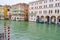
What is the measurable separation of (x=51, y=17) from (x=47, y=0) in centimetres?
463

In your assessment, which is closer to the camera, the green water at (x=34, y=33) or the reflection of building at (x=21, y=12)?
the green water at (x=34, y=33)

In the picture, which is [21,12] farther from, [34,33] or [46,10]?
[34,33]

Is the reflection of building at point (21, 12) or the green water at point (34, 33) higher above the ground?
the reflection of building at point (21, 12)

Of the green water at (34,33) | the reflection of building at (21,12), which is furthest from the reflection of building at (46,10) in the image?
the green water at (34,33)

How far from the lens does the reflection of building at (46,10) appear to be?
36062 mm

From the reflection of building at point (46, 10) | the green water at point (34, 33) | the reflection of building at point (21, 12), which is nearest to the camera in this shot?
the green water at point (34, 33)

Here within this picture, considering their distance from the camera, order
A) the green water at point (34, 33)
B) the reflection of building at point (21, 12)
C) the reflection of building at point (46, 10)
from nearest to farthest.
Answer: the green water at point (34, 33), the reflection of building at point (46, 10), the reflection of building at point (21, 12)

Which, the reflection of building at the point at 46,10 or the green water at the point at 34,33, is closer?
the green water at the point at 34,33

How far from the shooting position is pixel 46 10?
3953cm

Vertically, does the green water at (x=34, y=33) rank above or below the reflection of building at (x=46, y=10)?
below

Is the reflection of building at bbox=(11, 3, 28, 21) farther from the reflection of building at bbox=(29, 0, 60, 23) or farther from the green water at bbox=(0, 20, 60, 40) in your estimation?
the green water at bbox=(0, 20, 60, 40)

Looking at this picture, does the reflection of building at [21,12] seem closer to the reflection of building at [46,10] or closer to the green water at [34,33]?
the reflection of building at [46,10]

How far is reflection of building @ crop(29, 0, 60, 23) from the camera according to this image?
36062 millimetres

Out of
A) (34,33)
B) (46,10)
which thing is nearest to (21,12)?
(46,10)
